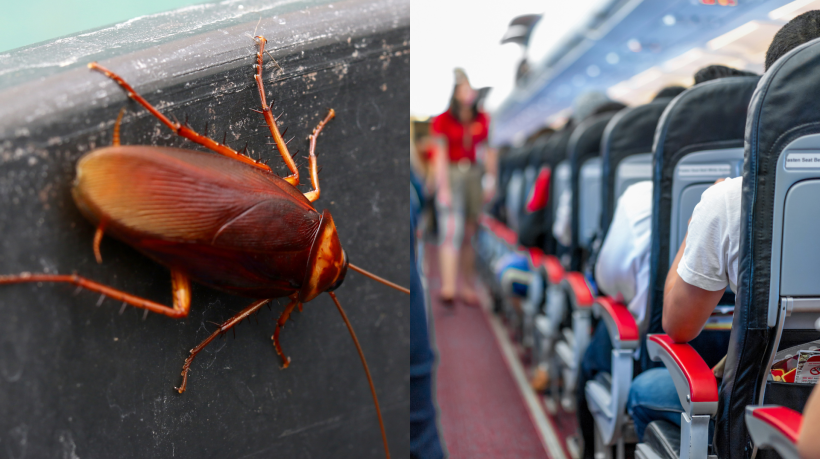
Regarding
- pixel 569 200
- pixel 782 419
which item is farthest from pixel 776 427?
pixel 569 200

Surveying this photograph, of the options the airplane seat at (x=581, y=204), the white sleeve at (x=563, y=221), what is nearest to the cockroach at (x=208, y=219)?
the airplane seat at (x=581, y=204)

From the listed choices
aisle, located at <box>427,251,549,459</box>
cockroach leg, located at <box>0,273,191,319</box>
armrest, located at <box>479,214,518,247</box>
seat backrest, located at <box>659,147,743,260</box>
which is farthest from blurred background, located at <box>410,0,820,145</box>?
aisle, located at <box>427,251,549,459</box>

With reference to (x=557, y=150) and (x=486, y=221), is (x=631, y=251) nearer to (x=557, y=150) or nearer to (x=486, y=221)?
(x=557, y=150)

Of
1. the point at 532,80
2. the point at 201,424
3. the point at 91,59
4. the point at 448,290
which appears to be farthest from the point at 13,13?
the point at 532,80

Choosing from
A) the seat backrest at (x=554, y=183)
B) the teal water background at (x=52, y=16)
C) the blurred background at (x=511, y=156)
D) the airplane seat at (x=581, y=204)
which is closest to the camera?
the teal water background at (x=52, y=16)

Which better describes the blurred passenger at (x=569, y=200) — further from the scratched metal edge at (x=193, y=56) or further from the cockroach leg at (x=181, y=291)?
the cockroach leg at (x=181, y=291)
